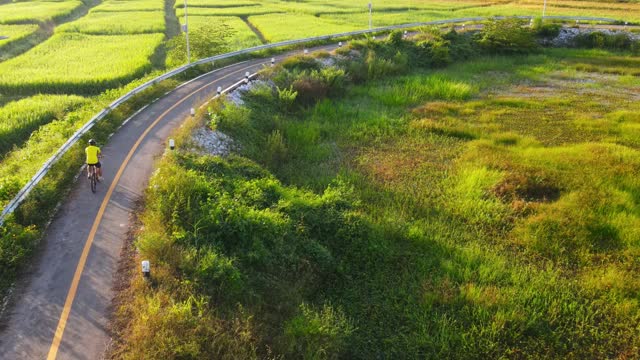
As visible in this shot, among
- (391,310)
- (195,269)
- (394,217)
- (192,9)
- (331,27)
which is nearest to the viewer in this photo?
(195,269)

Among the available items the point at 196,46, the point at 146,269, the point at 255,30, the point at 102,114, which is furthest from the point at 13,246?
the point at 255,30

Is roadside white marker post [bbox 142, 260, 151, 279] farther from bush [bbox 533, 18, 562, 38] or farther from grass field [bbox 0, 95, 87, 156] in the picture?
bush [bbox 533, 18, 562, 38]

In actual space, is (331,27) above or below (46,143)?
above

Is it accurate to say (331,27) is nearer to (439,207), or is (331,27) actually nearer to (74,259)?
(439,207)

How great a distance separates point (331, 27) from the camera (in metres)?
56.7

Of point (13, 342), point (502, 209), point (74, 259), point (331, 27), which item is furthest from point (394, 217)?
point (331, 27)

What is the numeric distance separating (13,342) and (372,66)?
99.8 ft

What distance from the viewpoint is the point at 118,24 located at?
2148 inches

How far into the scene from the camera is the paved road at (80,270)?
10470mm

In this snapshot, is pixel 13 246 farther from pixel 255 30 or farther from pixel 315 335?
pixel 255 30

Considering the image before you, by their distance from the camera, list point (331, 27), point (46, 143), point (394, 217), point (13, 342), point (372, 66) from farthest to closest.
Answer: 1. point (331, 27)
2. point (372, 66)
3. point (46, 143)
4. point (394, 217)
5. point (13, 342)

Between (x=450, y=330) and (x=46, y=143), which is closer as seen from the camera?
(x=450, y=330)

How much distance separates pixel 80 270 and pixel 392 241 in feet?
31.5

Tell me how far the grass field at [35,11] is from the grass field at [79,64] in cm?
1336
